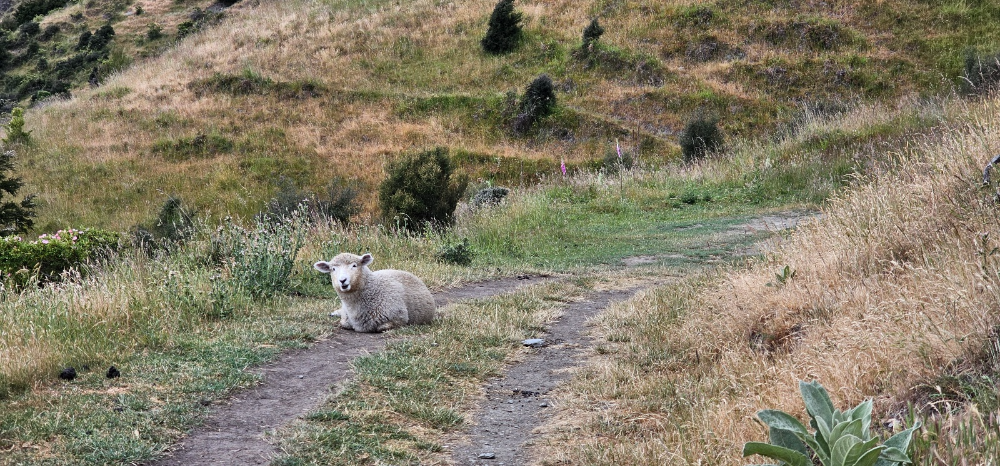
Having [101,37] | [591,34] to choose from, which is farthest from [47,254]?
[101,37]

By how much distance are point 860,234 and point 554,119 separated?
31.8 meters

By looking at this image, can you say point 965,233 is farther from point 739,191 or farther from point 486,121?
point 486,121

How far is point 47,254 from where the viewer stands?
524 inches

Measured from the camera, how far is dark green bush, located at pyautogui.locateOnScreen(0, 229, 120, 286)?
505 inches

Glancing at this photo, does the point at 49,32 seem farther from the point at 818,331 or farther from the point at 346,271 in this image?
the point at 818,331

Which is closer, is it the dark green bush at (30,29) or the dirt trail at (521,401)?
the dirt trail at (521,401)

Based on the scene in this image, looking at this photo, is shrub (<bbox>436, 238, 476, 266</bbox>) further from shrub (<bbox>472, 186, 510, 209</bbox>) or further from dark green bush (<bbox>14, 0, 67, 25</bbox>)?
dark green bush (<bbox>14, 0, 67, 25</bbox>)

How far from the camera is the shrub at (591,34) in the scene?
4231 centimetres

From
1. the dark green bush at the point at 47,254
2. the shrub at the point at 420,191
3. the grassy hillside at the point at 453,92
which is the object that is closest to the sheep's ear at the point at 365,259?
the dark green bush at the point at 47,254

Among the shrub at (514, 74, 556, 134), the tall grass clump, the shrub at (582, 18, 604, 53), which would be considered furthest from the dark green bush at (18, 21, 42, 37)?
the tall grass clump

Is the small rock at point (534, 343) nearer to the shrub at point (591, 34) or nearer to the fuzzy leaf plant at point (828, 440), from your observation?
the fuzzy leaf plant at point (828, 440)

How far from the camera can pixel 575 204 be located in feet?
62.4

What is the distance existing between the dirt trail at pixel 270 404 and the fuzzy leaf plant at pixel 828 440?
2748 millimetres

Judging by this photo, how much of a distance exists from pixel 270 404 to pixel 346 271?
2.48 m
